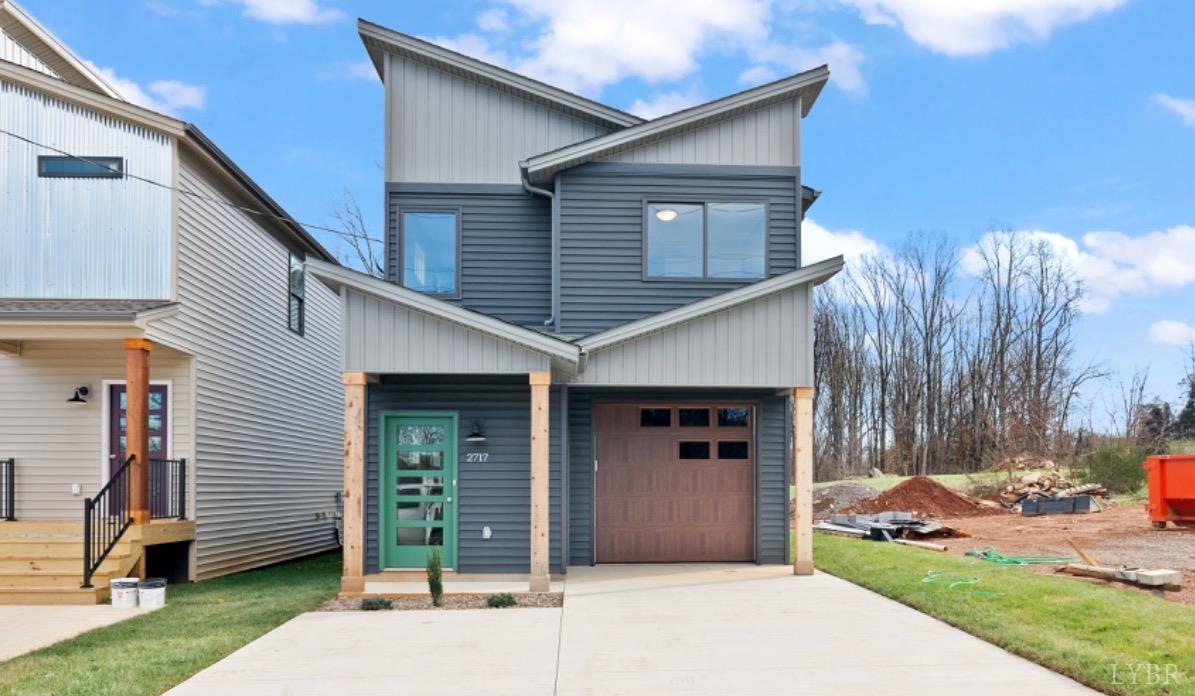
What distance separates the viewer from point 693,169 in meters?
12.2

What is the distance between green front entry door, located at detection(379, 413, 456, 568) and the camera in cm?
1154

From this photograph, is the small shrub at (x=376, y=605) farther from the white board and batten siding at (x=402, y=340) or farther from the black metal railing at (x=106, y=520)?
the black metal railing at (x=106, y=520)

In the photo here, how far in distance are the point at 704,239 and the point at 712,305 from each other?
5.58 feet

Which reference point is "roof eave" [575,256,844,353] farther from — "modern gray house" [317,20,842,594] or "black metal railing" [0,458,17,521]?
"black metal railing" [0,458,17,521]

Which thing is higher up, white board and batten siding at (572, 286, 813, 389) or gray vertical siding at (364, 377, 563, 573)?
white board and batten siding at (572, 286, 813, 389)

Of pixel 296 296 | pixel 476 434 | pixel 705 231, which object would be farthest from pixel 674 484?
pixel 296 296

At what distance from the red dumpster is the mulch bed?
1147 centimetres

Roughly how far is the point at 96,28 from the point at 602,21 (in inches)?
418

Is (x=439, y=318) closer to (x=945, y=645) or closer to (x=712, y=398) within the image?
(x=712, y=398)

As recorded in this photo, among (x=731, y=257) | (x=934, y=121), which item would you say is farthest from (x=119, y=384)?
(x=934, y=121)

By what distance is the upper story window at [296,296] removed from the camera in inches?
675

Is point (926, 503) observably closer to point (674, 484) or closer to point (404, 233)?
point (674, 484)

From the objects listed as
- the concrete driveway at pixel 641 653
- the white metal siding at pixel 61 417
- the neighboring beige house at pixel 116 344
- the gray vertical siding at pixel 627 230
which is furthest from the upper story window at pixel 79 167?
the concrete driveway at pixel 641 653

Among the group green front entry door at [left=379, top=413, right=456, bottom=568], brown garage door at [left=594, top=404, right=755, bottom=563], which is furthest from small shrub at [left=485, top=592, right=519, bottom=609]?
brown garage door at [left=594, top=404, right=755, bottom=563]
